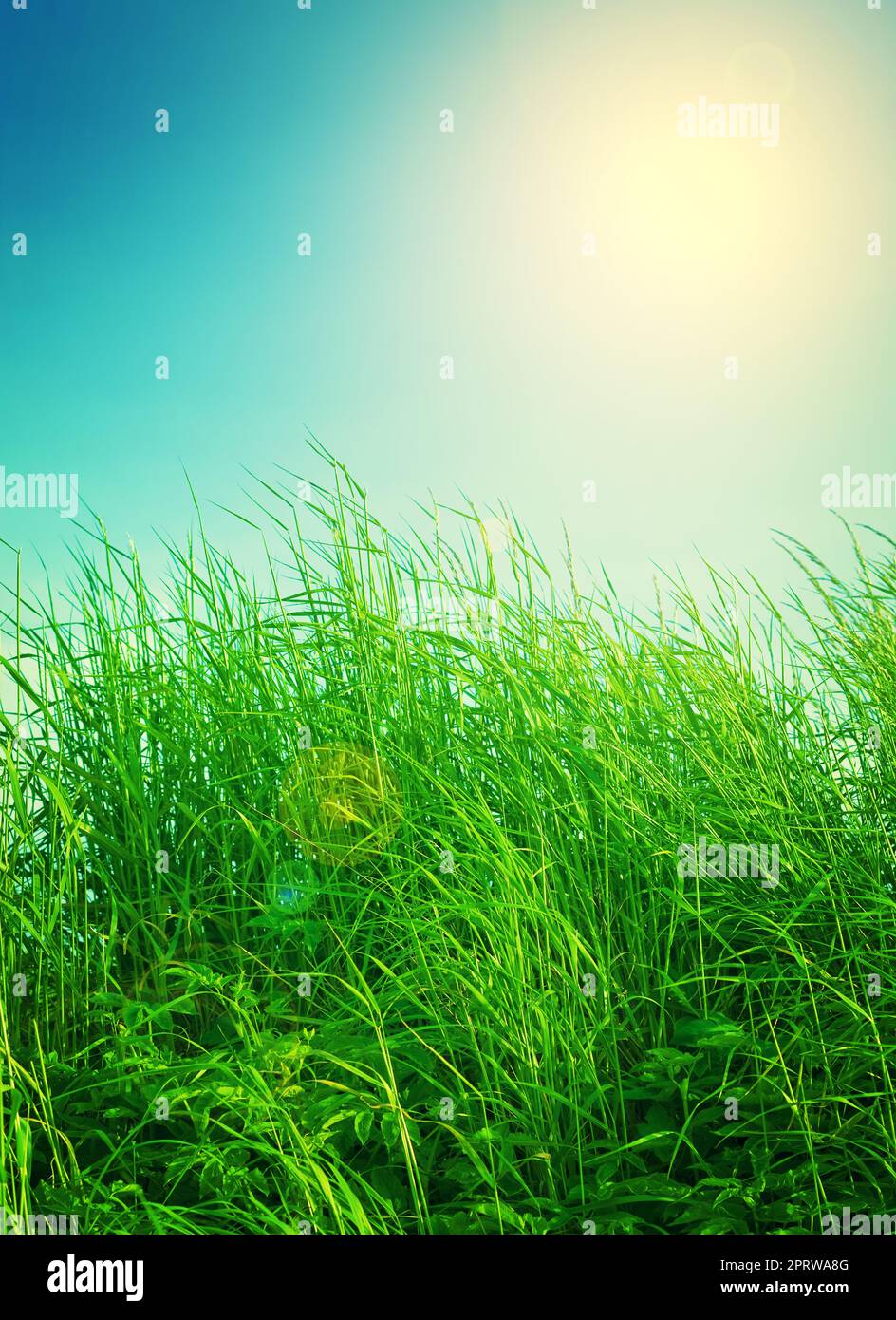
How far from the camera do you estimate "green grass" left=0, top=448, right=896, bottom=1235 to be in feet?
7.21

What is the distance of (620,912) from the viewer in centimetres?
268

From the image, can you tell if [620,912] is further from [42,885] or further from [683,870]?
[42,885]

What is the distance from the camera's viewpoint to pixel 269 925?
264 cm

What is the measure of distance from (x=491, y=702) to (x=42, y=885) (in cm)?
138

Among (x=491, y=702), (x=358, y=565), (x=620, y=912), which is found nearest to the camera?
(x=620, y=912)

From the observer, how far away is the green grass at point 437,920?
2.20 metres

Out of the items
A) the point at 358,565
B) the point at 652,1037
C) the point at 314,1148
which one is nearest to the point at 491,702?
the point at 358,565

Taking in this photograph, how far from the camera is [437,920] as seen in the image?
7.99 ft
